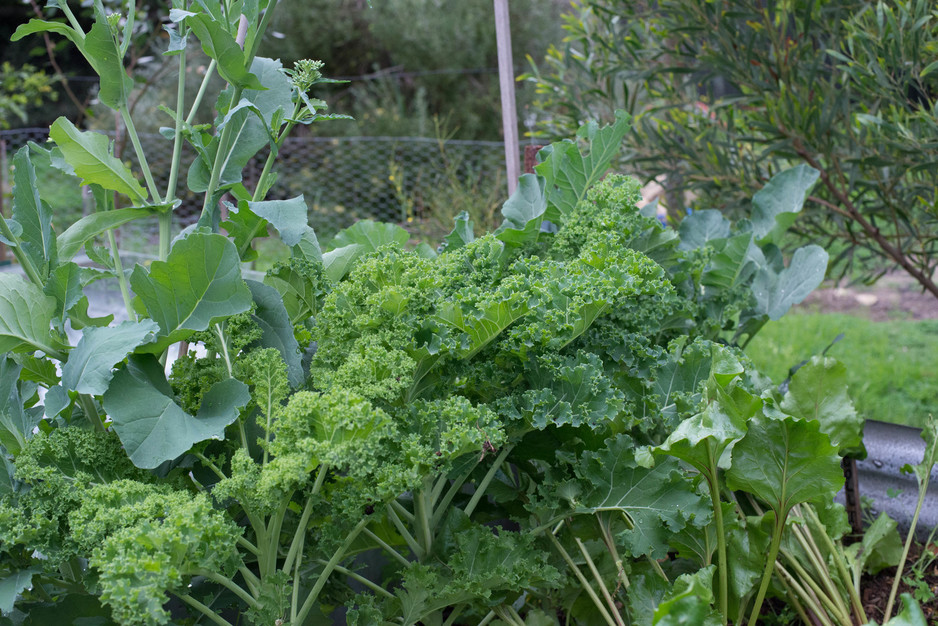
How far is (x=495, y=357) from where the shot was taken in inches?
40.3

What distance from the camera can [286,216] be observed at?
0.93 meters

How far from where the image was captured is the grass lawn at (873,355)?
9.80 ft

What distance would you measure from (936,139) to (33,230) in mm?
1768

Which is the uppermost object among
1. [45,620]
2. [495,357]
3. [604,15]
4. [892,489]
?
[604,15]

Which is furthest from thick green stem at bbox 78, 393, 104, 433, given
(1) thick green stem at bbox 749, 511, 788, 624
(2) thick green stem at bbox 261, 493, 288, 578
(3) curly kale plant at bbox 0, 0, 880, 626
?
(1) thick green stem at bbox 749, 511, 788, 624

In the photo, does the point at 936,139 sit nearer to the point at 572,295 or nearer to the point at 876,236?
the point at 876,236

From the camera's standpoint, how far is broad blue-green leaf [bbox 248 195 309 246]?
0.90 meters

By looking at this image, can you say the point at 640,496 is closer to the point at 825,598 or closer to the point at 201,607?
the point at 825,598

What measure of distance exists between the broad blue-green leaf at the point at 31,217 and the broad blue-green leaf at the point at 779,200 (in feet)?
4.00

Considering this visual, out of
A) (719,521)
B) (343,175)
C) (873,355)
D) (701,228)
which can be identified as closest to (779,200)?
(701,228)

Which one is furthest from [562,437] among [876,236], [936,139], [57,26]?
[876,236]

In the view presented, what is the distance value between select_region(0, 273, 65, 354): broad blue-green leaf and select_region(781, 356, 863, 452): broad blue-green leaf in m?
1.07

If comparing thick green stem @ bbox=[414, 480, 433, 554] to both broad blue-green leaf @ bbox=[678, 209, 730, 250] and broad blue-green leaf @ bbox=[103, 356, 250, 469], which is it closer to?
broad blue-green leaf @ bbox=[103, 356, 250, 469]

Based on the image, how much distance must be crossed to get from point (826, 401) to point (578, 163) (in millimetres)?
574
